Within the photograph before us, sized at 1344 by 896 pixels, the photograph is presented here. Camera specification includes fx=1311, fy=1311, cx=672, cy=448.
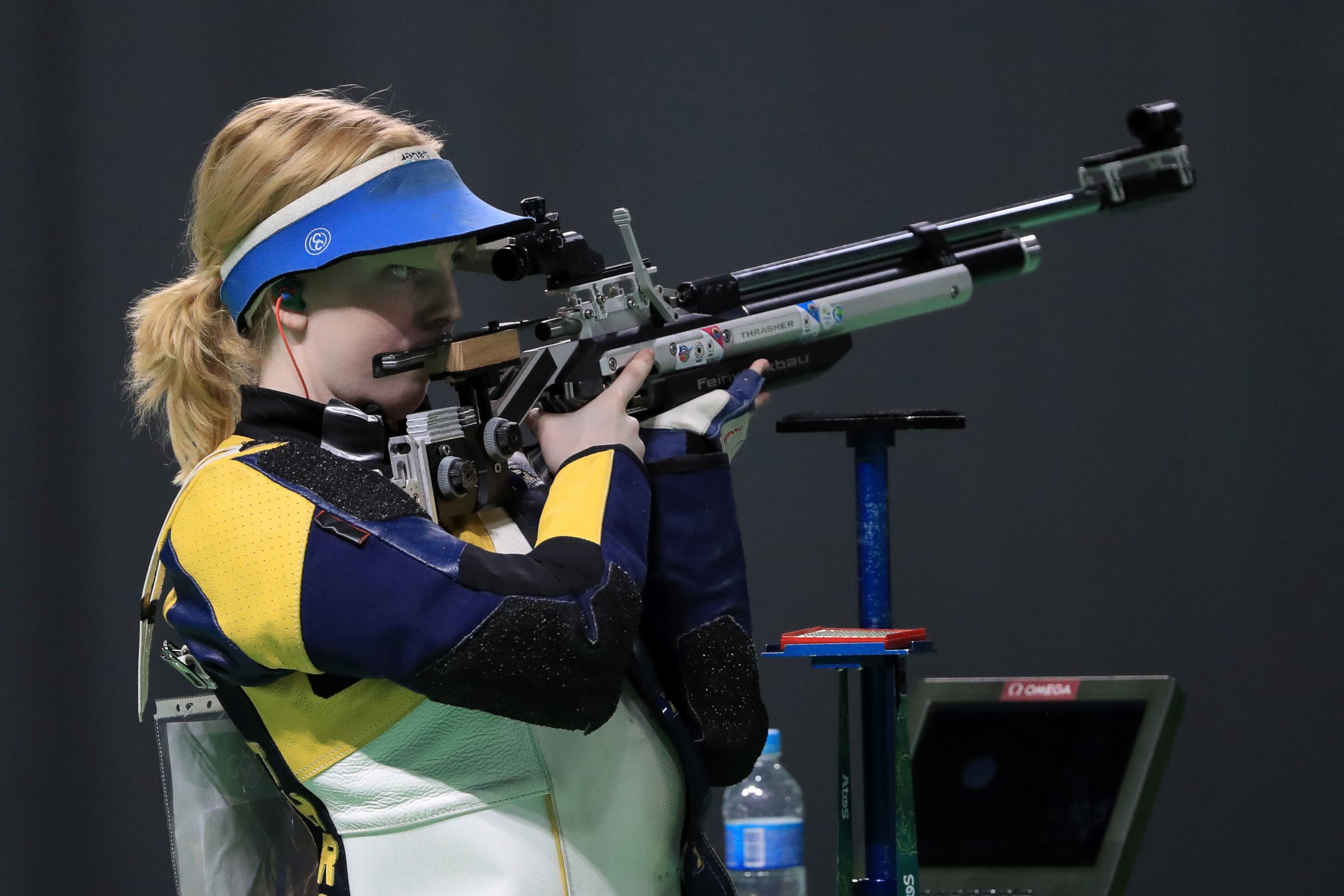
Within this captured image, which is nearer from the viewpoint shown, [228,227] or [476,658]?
[476,658]

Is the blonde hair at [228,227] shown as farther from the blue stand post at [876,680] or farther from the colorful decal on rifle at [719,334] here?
the blue stand post at [876,680]

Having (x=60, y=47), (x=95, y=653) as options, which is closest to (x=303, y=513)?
(x=95, y=653)

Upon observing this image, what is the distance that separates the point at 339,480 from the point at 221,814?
1.26 feet

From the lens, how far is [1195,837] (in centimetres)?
217

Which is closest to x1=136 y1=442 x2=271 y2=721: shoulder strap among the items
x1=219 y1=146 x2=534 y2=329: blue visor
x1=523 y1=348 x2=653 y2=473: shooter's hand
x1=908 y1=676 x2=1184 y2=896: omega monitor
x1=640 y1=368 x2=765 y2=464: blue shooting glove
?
x1=219 y1=146 x2=534 y2=329: blue visor

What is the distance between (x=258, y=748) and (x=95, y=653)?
1.11 meters

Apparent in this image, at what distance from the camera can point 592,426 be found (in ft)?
3.76

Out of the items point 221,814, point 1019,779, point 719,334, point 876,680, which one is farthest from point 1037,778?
point 221,814

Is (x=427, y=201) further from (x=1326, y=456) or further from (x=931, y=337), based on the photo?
(x=1326, y=456)

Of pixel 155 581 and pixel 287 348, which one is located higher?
pixel 287 348

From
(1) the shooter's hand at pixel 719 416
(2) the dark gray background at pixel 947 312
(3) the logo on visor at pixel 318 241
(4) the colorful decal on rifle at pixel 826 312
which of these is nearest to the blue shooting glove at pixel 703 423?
(1) the shooter's hand at pixel 719 416

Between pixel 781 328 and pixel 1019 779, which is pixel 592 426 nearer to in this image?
pixel 781 328

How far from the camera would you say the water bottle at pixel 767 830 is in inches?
74.0

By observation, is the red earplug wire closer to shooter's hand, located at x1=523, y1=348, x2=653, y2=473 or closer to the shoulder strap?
the shoulder strap
